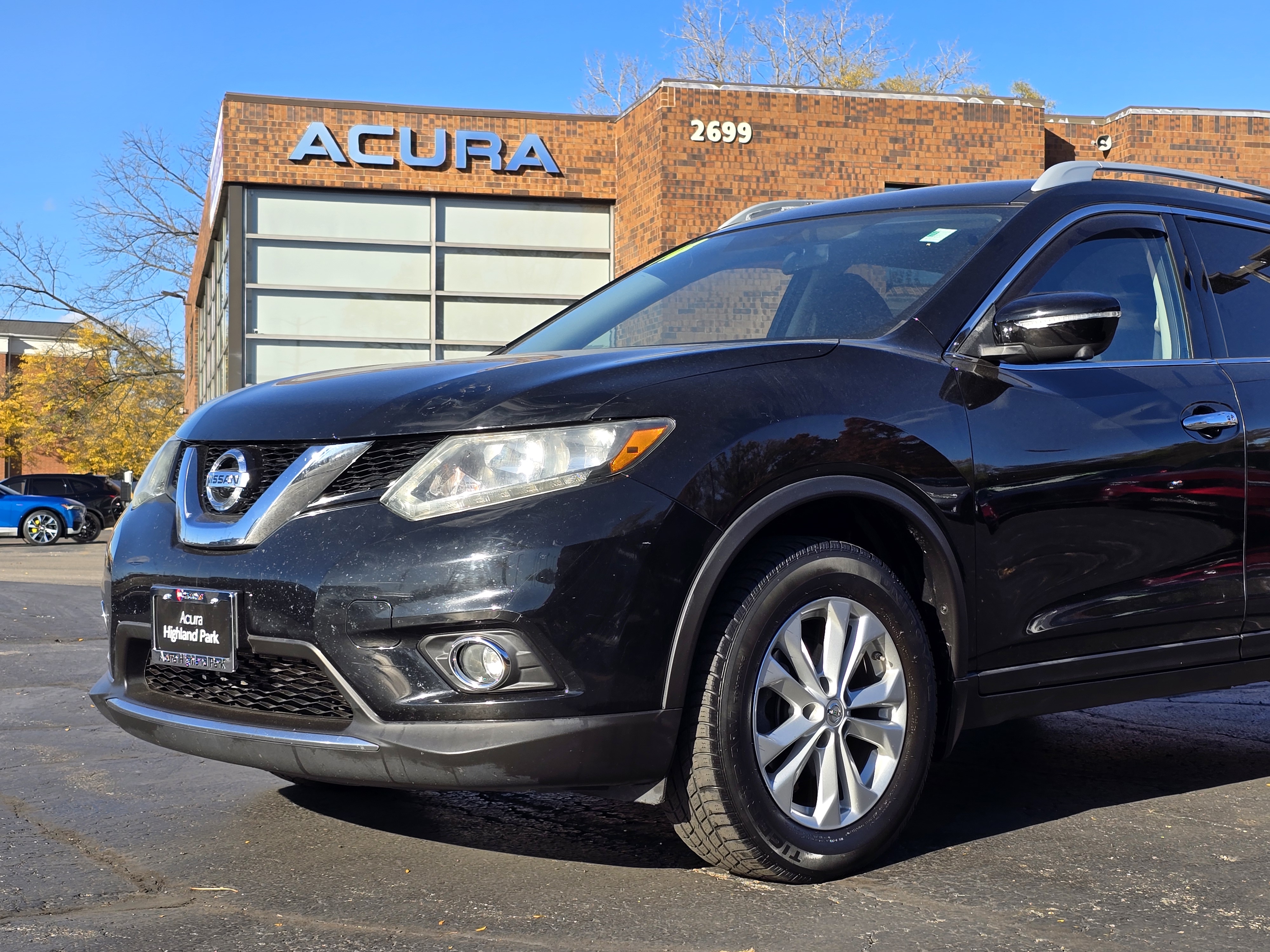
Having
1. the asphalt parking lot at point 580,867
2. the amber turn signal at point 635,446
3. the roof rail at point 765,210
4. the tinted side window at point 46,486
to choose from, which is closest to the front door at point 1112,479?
the asphalt parking lot at point 580,867

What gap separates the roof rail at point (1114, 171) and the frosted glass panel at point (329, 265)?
1708 cm

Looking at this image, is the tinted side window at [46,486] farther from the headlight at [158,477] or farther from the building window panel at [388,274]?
the headlight at [158,477]

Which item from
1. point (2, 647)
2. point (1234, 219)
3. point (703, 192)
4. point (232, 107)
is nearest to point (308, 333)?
point (232, 107)

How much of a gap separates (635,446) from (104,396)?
4033 cm

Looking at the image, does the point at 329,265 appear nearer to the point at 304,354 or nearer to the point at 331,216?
the point at 331,216

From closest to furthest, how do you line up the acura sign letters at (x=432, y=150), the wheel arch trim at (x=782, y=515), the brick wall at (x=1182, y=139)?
1. the wheel arch trim at (x=782, y=515)
2. the acura sign letters at (x=432, y=150)
3. the brick wall at (x=1182, y=139)

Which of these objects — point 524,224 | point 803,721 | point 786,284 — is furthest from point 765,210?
point 524,224

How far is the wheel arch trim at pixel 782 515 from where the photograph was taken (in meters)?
2.95

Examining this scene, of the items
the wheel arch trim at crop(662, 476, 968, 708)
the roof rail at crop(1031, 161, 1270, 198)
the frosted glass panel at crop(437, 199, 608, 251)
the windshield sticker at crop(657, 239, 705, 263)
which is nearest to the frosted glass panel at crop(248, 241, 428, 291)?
the frosted glass panel at crop(437, 199, 608, 251)

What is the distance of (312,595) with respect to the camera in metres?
2.91

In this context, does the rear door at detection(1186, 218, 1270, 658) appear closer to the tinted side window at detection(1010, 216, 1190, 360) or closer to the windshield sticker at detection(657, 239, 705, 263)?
the tinted side window at detection(1010, 216, 1190, 360)

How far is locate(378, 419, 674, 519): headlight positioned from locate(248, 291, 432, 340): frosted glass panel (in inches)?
710

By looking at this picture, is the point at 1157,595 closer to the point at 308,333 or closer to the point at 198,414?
the point at 198,414

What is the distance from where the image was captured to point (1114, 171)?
4.51 m
